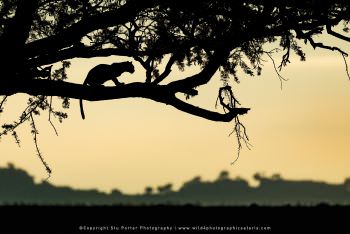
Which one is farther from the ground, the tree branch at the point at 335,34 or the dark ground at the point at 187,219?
the tree branch at the point at 335,34

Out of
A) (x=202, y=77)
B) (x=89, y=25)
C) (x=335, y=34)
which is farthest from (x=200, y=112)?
(x=335, y=34)

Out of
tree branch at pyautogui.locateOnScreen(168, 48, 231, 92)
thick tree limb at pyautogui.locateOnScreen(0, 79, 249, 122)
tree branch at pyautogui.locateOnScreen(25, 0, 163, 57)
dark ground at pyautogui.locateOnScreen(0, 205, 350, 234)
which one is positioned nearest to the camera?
thick tree limb at pyautogui.locateOnScreen(0, 79, 249, 122)

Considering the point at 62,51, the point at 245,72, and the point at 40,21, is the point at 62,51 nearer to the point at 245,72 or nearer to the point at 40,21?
the point at 40,21

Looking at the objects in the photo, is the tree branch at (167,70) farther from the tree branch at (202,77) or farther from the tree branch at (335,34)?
the tree branch at (335,34)

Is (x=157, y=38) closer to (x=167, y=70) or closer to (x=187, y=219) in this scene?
(x=167, y=70)

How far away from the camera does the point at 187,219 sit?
56.3 ft

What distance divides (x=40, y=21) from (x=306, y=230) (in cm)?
781

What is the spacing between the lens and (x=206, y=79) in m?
→ 10.9

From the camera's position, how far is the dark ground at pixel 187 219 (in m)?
16.9

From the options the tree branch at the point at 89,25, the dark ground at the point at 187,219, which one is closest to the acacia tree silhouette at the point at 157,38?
the tree branch at the point at 89,25

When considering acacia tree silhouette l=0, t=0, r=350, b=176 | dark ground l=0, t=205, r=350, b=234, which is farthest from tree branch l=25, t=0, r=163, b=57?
dark ground l=0, t=205, r=350, b=234

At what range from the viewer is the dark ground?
16.9 m

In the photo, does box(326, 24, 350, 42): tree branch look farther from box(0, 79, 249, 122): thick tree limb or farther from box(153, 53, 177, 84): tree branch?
box(153, 53, 177, 84): tree branch

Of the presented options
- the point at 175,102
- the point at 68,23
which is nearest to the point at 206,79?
the point at 175,102
